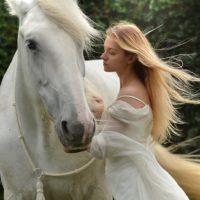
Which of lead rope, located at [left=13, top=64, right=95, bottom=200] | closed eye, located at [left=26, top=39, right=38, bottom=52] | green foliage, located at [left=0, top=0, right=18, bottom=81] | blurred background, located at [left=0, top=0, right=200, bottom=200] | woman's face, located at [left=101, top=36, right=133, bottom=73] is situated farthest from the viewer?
blurred background, located at [left=0, top=0, right=200, bottom=200]

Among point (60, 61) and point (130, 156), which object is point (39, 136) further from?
point (60, 61)

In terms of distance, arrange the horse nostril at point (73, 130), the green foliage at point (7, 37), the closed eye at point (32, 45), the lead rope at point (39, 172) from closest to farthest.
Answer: the horse nostril at point (73, 130), the closed eye at point (32, 45), the lead rope at point (39, 172), the green foliage at point (7, 37)

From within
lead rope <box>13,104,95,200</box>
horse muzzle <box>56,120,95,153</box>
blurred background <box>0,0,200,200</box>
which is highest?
horse muzzle <box>56,120,95,153</box>

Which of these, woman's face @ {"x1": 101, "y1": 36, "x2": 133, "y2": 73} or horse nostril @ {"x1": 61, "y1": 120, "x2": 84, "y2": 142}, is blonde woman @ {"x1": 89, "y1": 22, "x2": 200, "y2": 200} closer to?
woman's face @ {"x1": 101, "y1": 36, "x2": 133, "y2": 73}

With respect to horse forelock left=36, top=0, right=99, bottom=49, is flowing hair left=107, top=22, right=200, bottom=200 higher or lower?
lower

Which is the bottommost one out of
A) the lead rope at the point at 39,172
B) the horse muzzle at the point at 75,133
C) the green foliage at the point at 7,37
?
the green foliage at the point at 7,37

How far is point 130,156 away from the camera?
345cm

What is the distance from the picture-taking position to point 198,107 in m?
6.26

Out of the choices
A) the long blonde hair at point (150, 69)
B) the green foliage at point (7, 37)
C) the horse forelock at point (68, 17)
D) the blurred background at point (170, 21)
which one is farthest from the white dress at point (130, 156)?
the blurred background at point (170, 21)

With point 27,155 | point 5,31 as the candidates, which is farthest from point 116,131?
point 5,31

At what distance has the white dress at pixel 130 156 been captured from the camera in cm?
339

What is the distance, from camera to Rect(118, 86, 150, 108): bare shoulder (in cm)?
342

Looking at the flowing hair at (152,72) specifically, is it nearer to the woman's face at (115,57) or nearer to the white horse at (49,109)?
the woman's face at (115,57)

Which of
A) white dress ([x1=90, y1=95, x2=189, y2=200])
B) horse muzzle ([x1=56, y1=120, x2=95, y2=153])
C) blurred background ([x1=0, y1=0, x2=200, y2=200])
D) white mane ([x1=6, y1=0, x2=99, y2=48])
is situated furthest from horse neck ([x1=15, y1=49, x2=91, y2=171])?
blurred background ([x1=0, y1=0, x2=200, y2=200])
